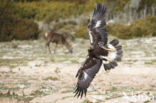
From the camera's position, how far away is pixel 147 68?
1243 centimetres

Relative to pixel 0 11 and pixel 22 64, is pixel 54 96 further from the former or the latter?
pixel 0 11

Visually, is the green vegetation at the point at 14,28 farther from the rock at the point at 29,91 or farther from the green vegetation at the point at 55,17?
the rock at the point at 29,91

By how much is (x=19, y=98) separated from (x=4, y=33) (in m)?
23.4

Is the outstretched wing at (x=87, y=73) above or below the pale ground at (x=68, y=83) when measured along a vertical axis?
above

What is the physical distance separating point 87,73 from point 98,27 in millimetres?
1242

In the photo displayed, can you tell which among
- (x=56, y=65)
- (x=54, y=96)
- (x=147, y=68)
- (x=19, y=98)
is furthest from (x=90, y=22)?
(x=56, y=65)

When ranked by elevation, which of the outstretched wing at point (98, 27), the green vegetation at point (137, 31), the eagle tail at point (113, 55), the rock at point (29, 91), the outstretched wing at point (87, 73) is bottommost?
the rock at point (29, 91)

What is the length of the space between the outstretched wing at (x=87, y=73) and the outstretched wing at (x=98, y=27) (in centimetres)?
54

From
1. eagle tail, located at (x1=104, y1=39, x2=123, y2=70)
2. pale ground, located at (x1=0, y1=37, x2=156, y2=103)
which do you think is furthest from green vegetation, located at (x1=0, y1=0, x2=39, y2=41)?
eagle tail, located at (x1=104, y1=39, x2=123, y2=70)

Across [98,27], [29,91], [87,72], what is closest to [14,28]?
[29,91]

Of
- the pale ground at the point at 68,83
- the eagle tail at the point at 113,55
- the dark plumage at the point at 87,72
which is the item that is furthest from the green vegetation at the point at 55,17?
the dark plumage at the point at 87,72

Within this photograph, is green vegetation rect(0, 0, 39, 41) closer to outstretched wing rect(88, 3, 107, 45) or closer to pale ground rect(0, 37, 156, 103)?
pale ground rect(0, 37, 156, 103)

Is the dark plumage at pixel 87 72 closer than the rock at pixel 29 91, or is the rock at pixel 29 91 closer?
the dark plumage at pixel 87 72

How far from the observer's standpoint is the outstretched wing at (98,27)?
26.4 feet
